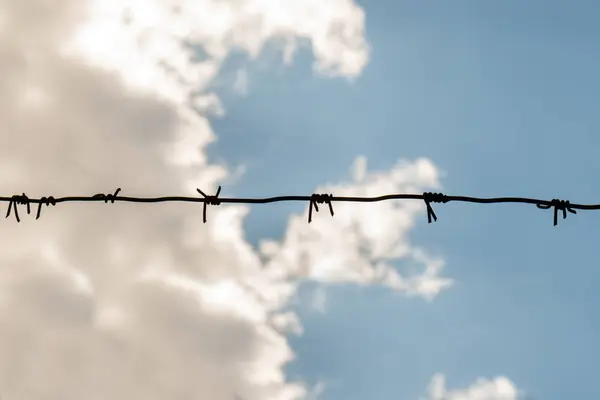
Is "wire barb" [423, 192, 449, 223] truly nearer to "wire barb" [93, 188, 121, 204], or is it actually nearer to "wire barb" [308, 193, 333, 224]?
"wire barb" [308, 193, 333, 224]

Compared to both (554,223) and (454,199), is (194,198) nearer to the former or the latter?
(454,199)

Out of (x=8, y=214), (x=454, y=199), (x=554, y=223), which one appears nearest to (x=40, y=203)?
(x=8, y=214)

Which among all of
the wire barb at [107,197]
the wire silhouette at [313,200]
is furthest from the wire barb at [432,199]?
the wire barb at [107,197]

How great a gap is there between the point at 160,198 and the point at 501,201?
11.7ft

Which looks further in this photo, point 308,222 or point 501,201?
point 308,222

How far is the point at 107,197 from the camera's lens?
938cm

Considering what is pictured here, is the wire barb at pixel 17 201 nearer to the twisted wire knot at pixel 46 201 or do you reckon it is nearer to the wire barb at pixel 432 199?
the twisted wire knot at pixel 46 201

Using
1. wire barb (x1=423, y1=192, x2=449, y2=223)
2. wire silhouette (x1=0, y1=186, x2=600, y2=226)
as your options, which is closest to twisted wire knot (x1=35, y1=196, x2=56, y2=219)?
wire silhouette (x1=0, y1=186, x2=600, y2=226)

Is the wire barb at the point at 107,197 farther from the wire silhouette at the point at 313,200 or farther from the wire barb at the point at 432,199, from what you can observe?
the wire barb at the point at 432,199

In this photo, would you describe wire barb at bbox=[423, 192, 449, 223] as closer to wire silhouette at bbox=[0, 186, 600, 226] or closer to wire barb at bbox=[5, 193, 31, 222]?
wire silhouette at bbox=[0, 186, 600, 226]

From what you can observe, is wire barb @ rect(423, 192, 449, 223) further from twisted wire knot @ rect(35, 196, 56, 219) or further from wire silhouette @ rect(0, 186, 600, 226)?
twisted wire knot @ rect(35, 196, 56, 219)

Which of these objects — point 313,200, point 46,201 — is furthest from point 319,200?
point 46,201

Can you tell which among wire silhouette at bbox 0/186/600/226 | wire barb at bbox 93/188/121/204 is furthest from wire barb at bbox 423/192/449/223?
wire barb at bbox 93/188/121/204

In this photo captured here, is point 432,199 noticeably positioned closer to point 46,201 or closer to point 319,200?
point 319,200
